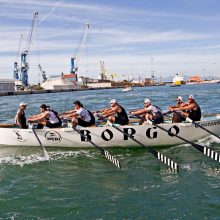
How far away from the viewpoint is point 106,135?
1421 cm

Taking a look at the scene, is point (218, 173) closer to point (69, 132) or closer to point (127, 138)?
point (127, 138)

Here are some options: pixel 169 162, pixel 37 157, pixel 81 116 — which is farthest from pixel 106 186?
pixel 81 116

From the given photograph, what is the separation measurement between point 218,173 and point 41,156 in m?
6.74

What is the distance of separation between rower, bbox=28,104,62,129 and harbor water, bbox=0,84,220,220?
4.06 feet

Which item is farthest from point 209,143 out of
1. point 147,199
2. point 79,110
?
point 147,199

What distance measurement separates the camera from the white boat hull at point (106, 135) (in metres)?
14.1

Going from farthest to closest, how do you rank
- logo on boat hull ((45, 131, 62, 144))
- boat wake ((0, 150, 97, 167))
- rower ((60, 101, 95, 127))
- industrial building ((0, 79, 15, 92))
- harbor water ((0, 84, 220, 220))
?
industrial building ((0, 79, 15, 92))
rower ((60, 101, 95, 127))
logo on boat hull ((45, 131, 62, 144))
boat wake ((0, 150, 97, 167))
harbor water ((0, 84, 220, 220))

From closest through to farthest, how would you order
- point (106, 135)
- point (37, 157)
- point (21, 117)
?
point (37, 157) < point (106, 135) < point (21, 117)

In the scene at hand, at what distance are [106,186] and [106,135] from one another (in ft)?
14.1

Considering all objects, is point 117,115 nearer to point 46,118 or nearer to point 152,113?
point 152,113

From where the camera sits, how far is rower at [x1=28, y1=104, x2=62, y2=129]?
1441 centimetres

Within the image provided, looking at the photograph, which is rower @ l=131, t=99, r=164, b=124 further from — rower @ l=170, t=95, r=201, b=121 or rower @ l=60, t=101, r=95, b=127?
rower @ l=60, t=101, r=95, b=127

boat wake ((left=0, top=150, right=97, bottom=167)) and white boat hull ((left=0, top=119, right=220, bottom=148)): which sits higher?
white boat hull ((left=0, top=119, right=220, bottom=148))

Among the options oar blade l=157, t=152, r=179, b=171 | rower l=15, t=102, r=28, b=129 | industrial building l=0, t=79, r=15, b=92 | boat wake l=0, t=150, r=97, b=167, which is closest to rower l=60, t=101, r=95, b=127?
boat wake l=0, t=150, r=97, b=167
